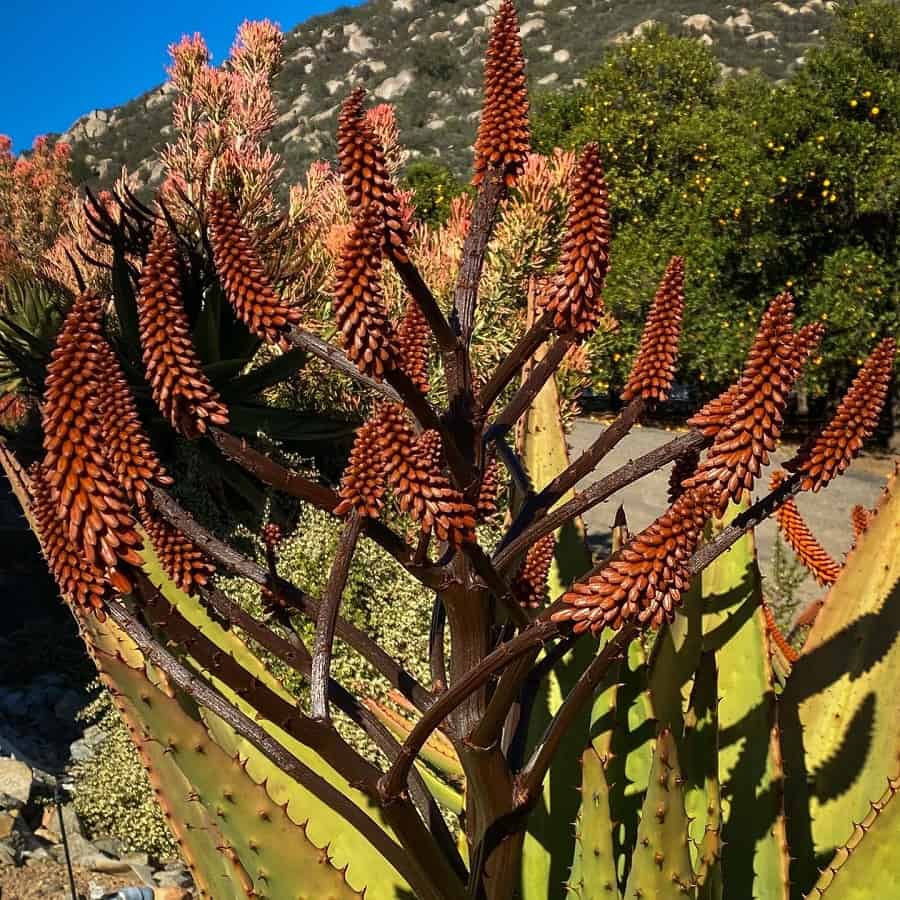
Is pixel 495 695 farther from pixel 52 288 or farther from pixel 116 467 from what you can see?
pixel 52 288

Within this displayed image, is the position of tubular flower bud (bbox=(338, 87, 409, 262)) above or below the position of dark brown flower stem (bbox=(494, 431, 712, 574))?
above

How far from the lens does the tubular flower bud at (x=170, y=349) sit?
935mm

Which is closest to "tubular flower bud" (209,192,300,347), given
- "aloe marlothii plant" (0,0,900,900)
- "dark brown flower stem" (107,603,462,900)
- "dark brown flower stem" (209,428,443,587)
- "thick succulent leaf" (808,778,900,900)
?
"aloe marlothii plant" (0,0,900,900)

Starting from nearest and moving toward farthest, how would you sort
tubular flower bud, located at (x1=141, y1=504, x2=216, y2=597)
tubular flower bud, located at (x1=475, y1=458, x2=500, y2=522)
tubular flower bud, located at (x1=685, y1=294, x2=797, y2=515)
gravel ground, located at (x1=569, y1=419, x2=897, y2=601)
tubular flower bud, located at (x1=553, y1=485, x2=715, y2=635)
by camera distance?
tubular flower bud, located at (x1=553, y1=485, x2=715, y2=635) < tubular flower bud, located at (x1=685, y1=294, x2=797, y2=515) < tubular flower bud, located at (x1=141, y1=504, x2=216, y2=597) < tubular flower bud, located at (x1=475, y1=458, x2=500, y2=522) < gravel ground, located at (x1=569, y1=419, x2=897, y2=601)

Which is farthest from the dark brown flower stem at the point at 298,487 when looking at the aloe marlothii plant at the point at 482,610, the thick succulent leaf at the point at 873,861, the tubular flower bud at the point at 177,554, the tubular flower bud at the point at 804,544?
the tubular flower bud at the point at 804,544

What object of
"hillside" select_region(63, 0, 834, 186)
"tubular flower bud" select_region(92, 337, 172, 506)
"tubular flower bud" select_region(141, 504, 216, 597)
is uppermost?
"hillside" select_region(63, 0, 834, 186)

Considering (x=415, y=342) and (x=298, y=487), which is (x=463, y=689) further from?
(x=415, y=342)

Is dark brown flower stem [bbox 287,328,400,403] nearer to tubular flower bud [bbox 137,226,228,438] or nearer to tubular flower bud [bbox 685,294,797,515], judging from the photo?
tubular flower bud [bbox 137,226,228,438]

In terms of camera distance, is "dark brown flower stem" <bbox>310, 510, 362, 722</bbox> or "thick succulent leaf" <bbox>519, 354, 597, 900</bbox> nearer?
"dark brown flower stem" <bbox>310, 510, 362, 722</bbox>

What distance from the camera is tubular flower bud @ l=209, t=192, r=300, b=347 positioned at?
994 mm

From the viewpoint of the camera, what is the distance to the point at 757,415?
2.86 ft

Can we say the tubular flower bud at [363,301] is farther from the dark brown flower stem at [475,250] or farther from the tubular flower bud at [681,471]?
the tubular flower bud at [681,471]

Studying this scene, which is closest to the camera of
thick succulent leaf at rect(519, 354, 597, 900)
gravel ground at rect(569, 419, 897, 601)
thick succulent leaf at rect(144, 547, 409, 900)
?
thick succulent leaf at rect(144, 547, 409, 900)

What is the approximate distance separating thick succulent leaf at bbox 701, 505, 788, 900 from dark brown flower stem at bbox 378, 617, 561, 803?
2.36ft
